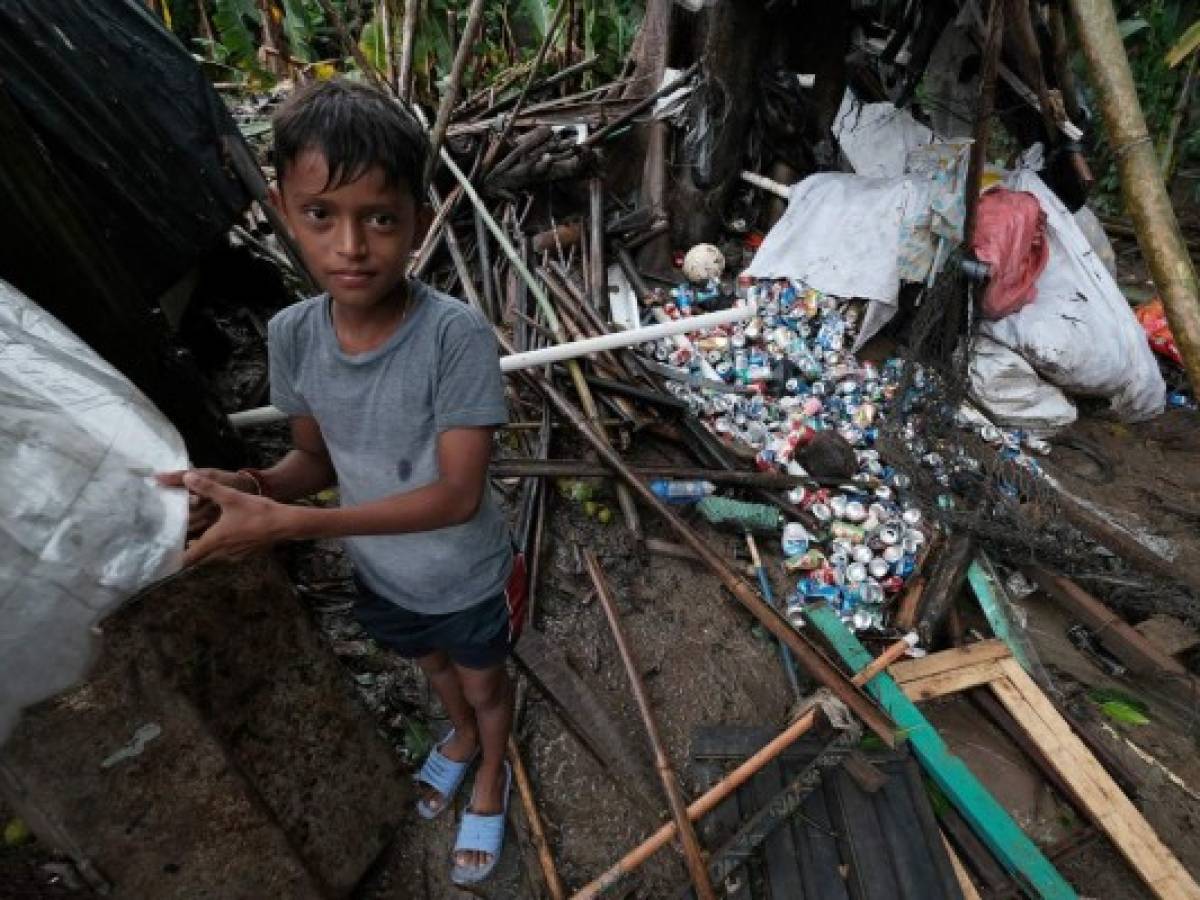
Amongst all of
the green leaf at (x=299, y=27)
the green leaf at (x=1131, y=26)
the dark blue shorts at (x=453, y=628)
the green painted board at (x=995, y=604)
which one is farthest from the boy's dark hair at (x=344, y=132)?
the green leaf at (x=299, y=27)

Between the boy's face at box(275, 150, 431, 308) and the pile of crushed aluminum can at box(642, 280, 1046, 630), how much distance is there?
2335mm

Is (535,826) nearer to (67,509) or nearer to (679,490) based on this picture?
(679,490)

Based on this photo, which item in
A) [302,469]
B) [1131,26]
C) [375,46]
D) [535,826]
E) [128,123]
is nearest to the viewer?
[302,469]

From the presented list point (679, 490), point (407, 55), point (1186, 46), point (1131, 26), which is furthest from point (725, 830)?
point (1131, 26)

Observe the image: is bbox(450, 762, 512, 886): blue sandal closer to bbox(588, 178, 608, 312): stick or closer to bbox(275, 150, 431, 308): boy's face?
bbox(275, 150, 431, 308): boy's face

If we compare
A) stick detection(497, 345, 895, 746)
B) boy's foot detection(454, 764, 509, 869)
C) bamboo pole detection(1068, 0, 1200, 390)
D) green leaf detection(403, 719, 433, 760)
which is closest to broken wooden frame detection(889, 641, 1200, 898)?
stick detection(497, 345, 895, 746)

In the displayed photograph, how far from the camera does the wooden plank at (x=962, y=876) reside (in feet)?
6.89

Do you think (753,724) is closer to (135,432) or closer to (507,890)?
(507,890)

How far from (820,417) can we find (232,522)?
331 cm

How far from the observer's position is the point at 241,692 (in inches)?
58.2

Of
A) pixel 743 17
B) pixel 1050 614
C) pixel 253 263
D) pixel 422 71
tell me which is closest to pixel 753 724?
pixel 1050 614

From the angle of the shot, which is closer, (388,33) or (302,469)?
(302,469)

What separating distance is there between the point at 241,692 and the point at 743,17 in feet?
14.6

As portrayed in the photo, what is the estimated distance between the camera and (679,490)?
125 inches
